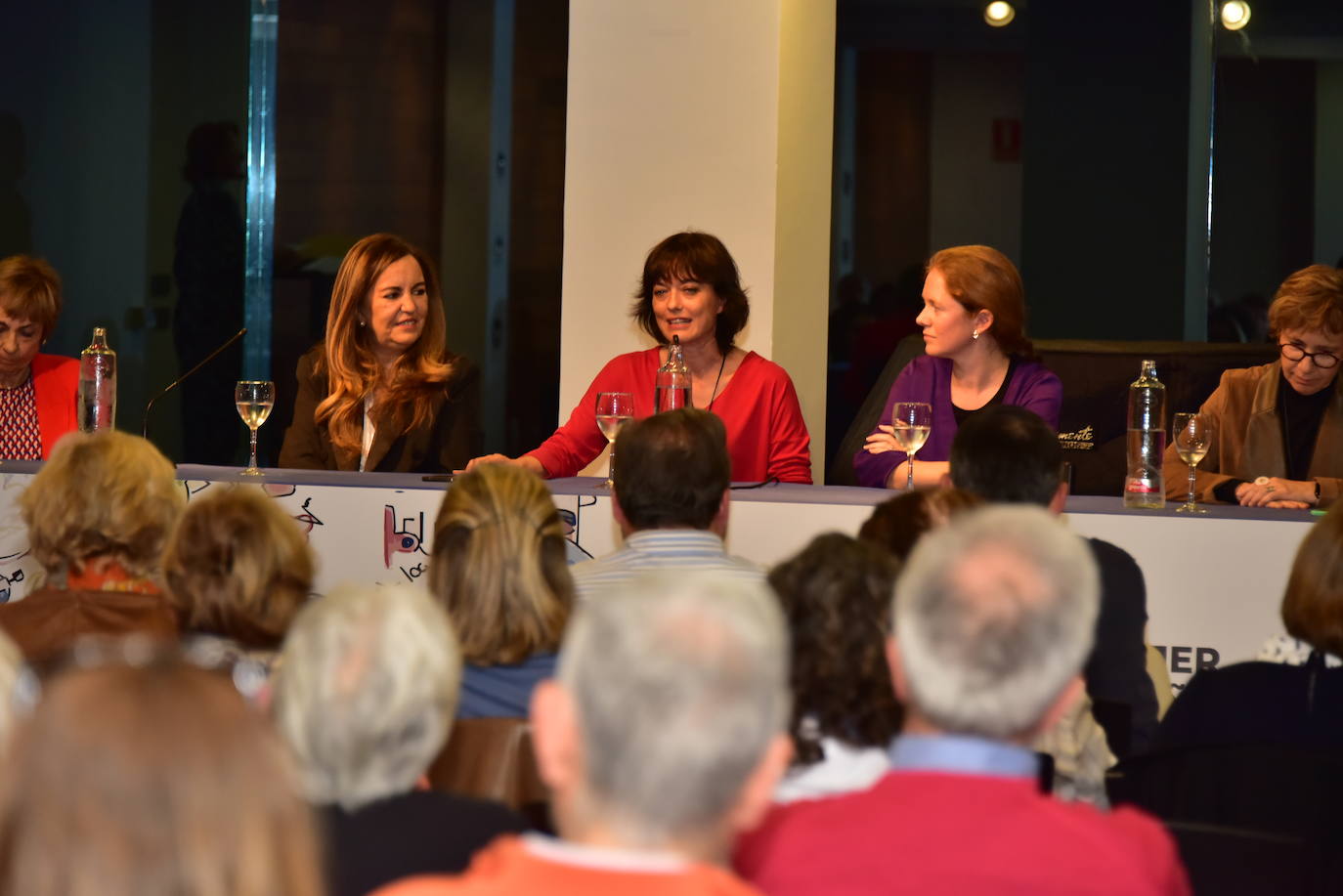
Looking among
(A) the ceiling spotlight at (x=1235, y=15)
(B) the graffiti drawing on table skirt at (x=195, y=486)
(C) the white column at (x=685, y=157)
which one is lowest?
(B) the graffiti drawing on table skirt at (x=195, y=486)

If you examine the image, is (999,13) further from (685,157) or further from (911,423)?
(911,423)

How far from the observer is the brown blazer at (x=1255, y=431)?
3775mm

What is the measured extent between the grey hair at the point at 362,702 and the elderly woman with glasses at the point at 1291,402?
2537 mm

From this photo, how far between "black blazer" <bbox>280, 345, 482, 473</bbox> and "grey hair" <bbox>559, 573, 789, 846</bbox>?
293 centimetres

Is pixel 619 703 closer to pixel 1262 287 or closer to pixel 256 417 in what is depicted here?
pixel 256 417

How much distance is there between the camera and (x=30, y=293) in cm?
413

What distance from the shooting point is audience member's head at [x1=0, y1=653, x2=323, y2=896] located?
0.89 meters

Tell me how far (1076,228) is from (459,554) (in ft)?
15.2

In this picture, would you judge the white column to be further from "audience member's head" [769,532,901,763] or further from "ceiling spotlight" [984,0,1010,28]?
"audience member's head" [769,532,901,763]

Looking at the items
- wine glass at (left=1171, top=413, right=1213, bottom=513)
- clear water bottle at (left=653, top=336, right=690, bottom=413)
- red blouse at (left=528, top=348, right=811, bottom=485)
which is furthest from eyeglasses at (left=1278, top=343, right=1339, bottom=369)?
clear water bottle at (left=653, top=336, right=690, bottom=413)

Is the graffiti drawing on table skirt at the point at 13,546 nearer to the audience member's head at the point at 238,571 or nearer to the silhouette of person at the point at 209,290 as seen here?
the audience member's head at the point at 238,571

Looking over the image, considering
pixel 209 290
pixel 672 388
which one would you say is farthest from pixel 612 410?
pixel 209 290

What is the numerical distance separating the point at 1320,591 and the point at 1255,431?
6.46 ft

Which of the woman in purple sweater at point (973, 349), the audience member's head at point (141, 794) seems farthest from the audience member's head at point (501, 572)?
the woman in purple sweater at point (973, 349)
